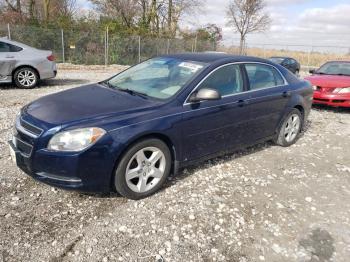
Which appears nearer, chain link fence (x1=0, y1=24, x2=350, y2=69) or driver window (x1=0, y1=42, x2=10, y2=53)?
driver window (x1=0, y1=42, x2=10, y2=53)

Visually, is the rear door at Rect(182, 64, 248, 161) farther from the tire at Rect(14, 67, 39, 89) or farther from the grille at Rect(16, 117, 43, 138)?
the tire at Rect(14, 67, 39, 89)

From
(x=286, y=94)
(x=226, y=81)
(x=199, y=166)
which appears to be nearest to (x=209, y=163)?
(x=199, y=166)

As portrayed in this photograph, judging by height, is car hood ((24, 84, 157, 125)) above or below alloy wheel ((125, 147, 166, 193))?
above

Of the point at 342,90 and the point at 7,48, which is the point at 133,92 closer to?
the point at 342,90

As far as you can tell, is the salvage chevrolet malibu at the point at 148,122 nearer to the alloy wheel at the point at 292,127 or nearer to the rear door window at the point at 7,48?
the alloy wheel at the point at 292,127

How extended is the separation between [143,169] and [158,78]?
4.33ft

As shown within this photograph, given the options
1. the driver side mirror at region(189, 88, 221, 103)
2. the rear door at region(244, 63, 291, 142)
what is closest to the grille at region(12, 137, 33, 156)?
the driver side mirror at region(189, 88, 221, 103)

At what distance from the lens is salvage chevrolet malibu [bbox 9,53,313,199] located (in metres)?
3.24

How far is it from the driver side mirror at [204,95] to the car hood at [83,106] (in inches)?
19.4

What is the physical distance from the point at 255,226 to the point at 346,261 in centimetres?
85

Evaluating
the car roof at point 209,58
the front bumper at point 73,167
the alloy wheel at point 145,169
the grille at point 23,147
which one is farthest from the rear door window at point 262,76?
the grille at point 23,147

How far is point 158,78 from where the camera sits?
4363 millimetres

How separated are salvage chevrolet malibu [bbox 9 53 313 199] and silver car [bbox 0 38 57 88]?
586cm

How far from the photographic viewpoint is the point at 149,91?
411cm
